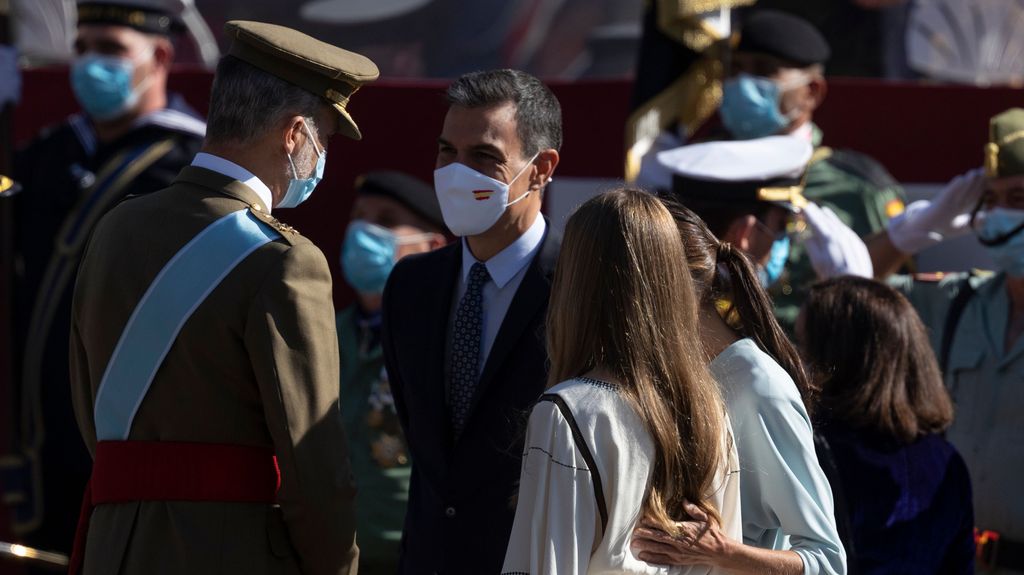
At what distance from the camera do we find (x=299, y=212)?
574 cm

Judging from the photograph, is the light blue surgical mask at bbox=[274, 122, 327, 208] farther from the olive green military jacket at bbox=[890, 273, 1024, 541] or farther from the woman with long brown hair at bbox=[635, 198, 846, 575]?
the olive green military jacket at bbox=[890, 273, 1024, 541]

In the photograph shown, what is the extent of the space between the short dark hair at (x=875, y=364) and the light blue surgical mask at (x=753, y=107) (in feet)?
5.91

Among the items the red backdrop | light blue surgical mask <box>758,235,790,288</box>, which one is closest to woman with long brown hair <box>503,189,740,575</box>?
light blue surgical mask <box>758,235,790,288</box>

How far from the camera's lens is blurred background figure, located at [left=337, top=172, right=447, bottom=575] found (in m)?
4.54

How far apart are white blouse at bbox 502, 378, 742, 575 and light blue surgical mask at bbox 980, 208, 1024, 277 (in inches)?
93.6

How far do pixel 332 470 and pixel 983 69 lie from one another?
4.05m

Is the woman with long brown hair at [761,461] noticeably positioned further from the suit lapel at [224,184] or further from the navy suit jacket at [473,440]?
the suit lapel at [224,184]

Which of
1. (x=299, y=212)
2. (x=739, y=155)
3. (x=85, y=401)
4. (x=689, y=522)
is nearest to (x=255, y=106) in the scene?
(x=85, y=401)

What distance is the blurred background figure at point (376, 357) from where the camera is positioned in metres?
4.54

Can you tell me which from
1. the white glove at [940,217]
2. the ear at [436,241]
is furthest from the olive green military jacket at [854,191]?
the ear at [436,241]

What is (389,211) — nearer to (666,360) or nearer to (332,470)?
(332,470)

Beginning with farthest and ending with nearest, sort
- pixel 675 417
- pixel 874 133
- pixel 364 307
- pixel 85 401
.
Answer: pixel 874 133
pixel 364 307
pixel 85 401
pixel 675 417

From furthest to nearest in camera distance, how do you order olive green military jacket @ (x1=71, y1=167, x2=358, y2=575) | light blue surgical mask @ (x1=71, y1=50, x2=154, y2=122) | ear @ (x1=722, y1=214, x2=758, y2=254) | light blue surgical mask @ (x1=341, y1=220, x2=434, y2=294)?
light blue surgical mask @ (x1=71, y1=50, x2=154, y2=122), light blue surgical mask @ (x1=341, y1=220, x2=434, y2=294), ear @ (x1=722, y1=214, x2=758, y2=254), olive green military jacket @ (x1=71, y1=167, x2=358, y2=575)

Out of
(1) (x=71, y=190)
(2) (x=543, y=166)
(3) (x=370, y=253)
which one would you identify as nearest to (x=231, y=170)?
(2) (x=543, y=166)
